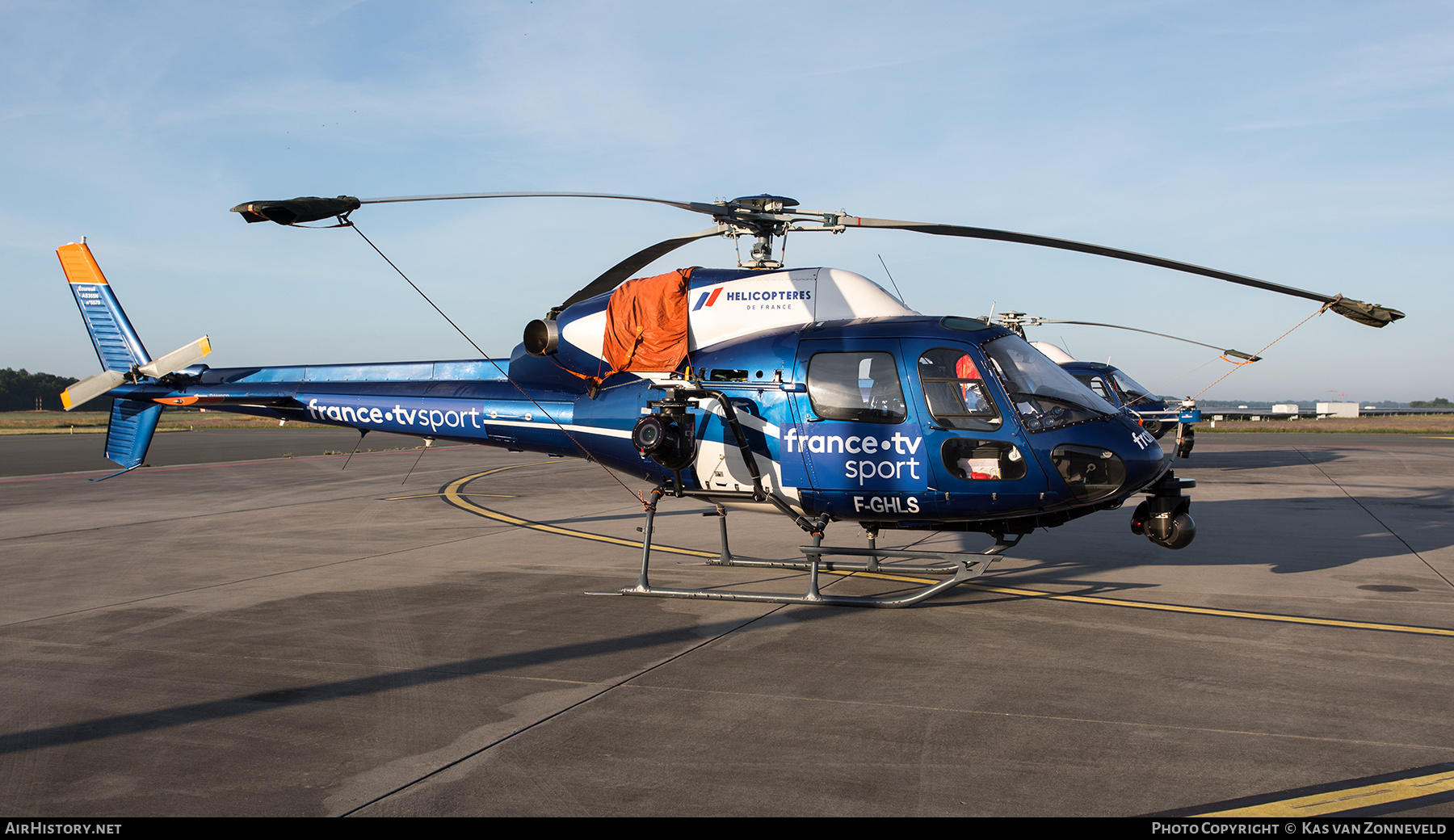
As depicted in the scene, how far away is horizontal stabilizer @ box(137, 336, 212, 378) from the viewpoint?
44.4 ft

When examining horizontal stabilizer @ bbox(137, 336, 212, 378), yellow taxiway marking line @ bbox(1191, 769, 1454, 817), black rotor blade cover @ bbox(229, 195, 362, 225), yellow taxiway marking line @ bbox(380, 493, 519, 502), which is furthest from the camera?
yellow taxiway marking line @ bbox(380, 493, 519, 502)

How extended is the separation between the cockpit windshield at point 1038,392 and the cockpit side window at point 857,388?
97cm

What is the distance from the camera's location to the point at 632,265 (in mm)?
10086

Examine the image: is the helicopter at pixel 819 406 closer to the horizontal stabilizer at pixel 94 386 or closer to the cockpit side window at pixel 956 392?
the cockpit side window at pixel 956 392

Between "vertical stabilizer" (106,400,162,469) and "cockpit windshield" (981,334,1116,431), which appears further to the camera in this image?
"vertical stabilizer" (106,400,162,469)

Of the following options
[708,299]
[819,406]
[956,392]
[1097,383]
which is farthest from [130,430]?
[1097,383]

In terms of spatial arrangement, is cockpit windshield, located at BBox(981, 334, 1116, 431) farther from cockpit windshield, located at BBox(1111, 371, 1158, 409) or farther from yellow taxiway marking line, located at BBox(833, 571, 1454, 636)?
cockpit windshield, located at BBox(1111, 371, 1158, 409)

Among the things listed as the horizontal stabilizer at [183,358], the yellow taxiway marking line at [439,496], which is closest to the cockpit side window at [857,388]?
the horizontal stabilizer at [183,358]

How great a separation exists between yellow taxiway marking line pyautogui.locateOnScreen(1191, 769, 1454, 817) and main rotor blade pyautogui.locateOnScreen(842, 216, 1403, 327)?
175 inches

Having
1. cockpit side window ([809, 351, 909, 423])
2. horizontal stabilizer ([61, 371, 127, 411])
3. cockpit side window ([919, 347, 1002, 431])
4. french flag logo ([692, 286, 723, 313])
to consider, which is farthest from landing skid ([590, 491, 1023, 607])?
horizontal stabilizer ([61, 371, 127, 411])

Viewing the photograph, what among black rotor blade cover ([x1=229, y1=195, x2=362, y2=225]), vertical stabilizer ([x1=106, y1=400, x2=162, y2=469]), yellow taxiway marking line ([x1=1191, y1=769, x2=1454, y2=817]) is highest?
black rotor blade cover ([x1=229, y1=195, x2=362, y2=225])

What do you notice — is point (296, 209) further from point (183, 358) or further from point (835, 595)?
point (183, 358)

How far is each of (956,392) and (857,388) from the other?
0.98 m

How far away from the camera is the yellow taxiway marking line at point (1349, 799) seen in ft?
14.1
